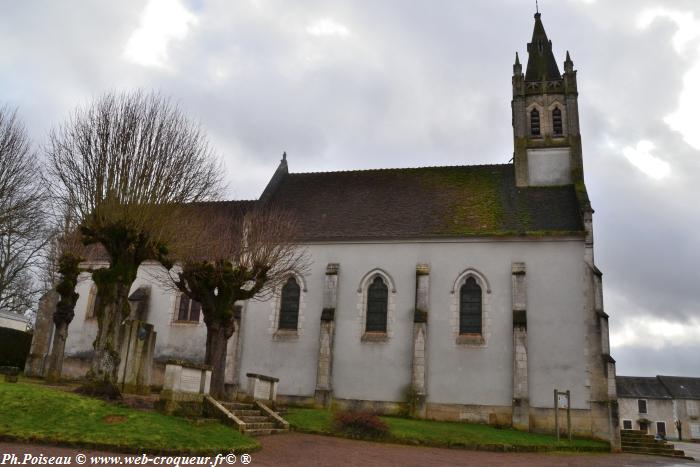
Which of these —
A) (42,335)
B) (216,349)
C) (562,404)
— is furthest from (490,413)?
(42,335)

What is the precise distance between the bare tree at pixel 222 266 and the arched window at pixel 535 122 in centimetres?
1406

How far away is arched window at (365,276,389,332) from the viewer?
2403 centimetres

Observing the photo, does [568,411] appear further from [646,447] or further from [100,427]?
[100,427]

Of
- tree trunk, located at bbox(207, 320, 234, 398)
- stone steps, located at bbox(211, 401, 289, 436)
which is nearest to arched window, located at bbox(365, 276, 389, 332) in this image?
tree trunk, located at bbox(207, 320, 234, 398)

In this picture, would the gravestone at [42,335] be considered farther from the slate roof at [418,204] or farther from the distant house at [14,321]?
the distant house at [14,321]

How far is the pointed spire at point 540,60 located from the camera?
28969 mm

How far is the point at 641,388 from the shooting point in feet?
215

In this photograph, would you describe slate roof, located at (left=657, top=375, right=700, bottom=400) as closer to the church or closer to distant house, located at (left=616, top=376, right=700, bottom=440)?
distant house, located at (left=616, top=376, right=700, bottom=440)

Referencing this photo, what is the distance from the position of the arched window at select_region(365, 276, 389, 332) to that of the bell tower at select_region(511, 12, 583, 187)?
8.72m

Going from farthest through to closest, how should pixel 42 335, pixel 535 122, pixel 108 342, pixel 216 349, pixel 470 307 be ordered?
pixel 535 122 < pixel 42 335 < pixel 470 307 < pixel 216 349 < pixel 108 342

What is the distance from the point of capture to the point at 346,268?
82.2ft

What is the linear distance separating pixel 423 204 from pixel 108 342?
53.3 feet

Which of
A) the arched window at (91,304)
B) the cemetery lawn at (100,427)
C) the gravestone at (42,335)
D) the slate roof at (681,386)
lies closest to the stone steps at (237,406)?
the cemetery lawn at (100,427)

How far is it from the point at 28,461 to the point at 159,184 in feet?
29.4
